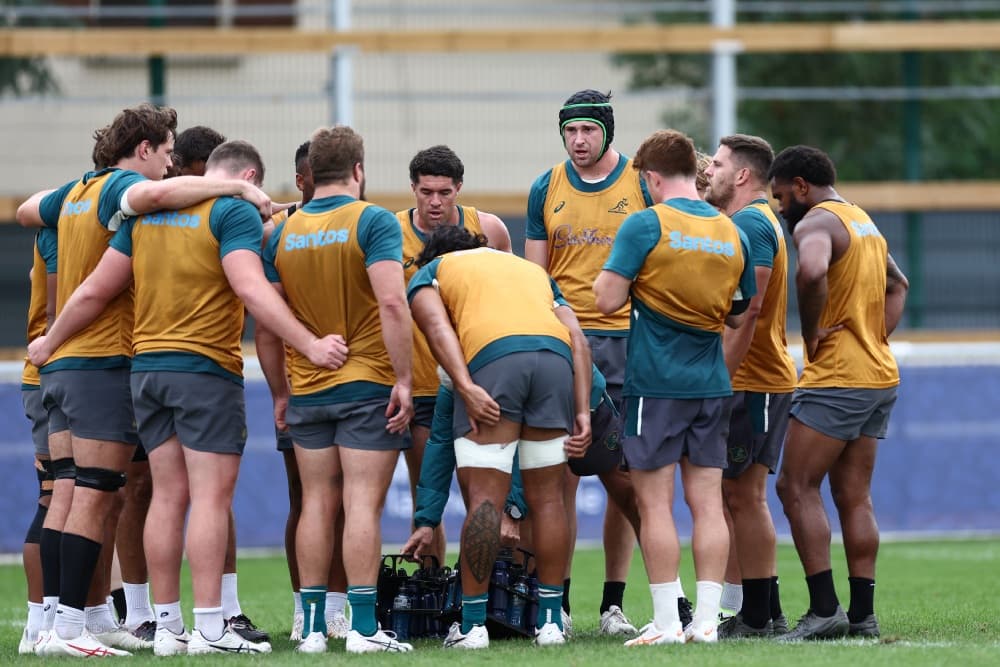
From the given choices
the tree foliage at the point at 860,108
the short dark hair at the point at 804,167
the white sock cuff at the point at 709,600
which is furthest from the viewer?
the tree foliage at the point at 860,108

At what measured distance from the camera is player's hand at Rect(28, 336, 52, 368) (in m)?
7.50

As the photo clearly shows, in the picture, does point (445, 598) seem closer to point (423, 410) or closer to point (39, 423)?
point (423, 410)

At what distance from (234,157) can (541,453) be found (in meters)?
2.11

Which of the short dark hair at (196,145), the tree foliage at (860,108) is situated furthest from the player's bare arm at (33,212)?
the tree foliage at (860,108)

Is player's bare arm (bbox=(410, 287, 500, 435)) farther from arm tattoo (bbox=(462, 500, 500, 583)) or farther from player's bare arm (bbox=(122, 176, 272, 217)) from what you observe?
player's bare arm (bbox=(122, 176, 272, 217))

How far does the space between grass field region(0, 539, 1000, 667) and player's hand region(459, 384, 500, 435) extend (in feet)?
3.39

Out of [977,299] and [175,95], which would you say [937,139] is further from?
[175,95]

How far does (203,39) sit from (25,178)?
264 centimetres

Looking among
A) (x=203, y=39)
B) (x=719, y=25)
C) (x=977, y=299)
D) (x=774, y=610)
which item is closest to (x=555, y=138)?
(x=719, y=25)

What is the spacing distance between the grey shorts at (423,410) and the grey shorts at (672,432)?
1.39 m

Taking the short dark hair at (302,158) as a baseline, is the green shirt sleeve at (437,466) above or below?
below

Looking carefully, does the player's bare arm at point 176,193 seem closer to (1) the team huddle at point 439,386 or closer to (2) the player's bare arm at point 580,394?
(1) the team huddle at point 439,386

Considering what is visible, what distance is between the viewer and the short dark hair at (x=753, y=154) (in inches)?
315

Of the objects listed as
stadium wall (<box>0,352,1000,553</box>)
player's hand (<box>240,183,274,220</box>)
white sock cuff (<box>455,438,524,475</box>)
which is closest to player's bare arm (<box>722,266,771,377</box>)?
A: white sock cuff (<box>455,438,524,475</box>)
